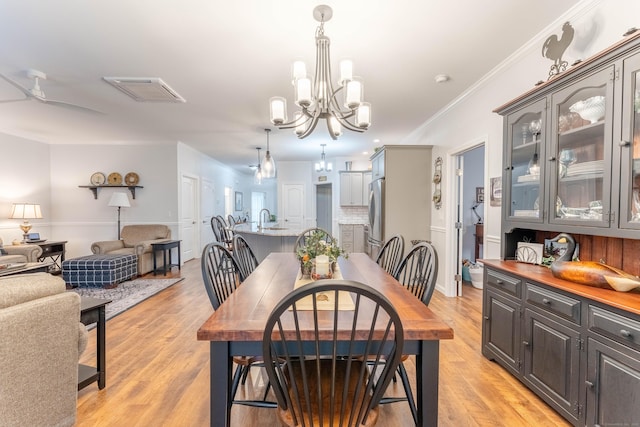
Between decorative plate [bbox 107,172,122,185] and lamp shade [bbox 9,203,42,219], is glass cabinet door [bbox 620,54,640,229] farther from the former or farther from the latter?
lamp shade [bbox 9,203,42,219]

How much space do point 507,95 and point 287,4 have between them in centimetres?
220

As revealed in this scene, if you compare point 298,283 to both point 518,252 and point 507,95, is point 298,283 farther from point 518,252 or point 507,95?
point 507,95

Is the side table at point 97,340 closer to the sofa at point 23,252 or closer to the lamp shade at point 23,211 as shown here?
the sofa at point 23,252

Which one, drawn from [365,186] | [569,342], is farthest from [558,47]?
[365,186]

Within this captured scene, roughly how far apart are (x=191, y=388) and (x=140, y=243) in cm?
389

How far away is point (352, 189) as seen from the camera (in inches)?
287

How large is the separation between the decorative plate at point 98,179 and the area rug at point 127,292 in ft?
8.22

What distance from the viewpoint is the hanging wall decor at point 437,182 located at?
4230 millimetres

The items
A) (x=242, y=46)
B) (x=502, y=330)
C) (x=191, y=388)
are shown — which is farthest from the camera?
(x=242, y=46)

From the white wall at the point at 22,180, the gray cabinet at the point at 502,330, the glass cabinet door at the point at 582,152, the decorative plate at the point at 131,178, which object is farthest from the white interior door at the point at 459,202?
the white wall at the point at 22,180

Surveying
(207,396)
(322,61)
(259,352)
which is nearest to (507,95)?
(322,61)

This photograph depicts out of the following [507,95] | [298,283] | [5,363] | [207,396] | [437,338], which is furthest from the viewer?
[507,95]

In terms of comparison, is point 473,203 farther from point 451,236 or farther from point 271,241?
point 271,241

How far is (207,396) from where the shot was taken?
193 centimetres
